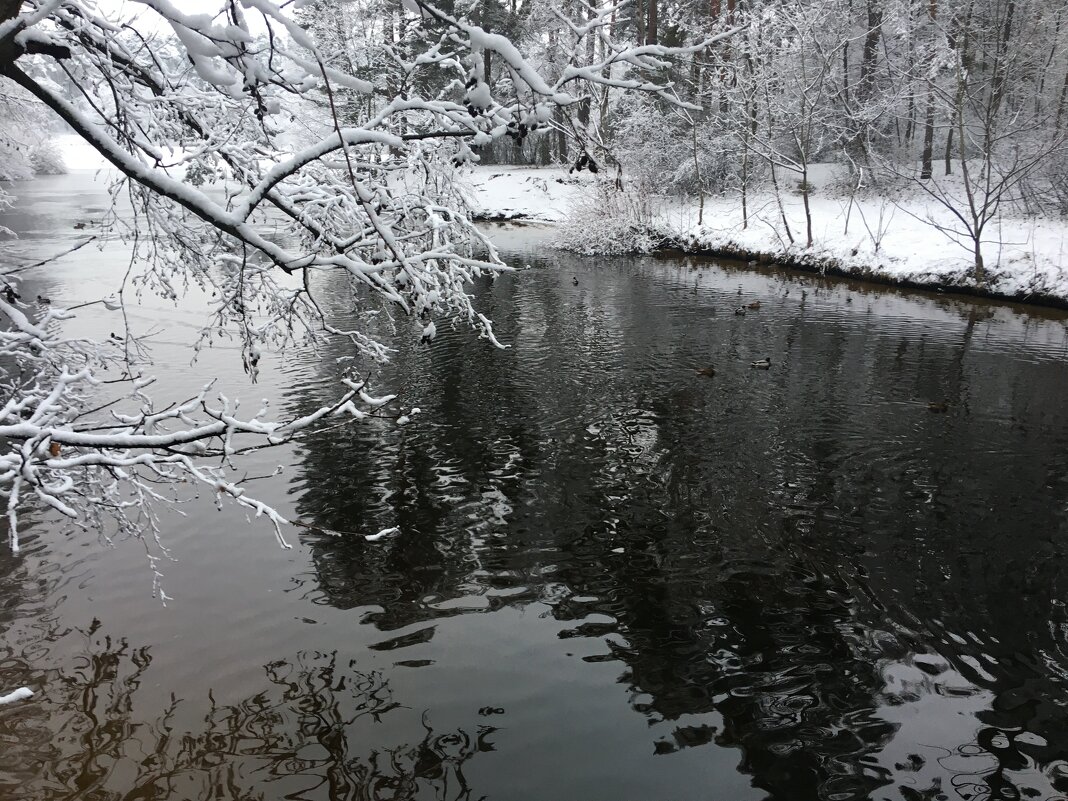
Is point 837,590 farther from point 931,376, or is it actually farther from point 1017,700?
point 931,376

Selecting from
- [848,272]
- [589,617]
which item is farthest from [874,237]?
[589,617]

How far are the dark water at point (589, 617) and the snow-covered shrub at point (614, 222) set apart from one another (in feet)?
61.5

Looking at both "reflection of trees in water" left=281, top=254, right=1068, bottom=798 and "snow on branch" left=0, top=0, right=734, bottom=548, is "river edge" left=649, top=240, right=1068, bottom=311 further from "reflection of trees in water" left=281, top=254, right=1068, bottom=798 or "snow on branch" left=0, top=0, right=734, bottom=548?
"snow on branch" left=0, top=0, right=734, bottom=548

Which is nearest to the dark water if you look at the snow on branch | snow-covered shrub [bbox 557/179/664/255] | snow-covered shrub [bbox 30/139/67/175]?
the snow on branch

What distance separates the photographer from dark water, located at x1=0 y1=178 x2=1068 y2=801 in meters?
4.77

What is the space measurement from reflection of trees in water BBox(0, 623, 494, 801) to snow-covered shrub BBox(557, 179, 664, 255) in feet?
87.2

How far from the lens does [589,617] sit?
253 inches

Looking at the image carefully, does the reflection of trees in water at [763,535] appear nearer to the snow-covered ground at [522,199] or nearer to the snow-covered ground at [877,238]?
the snow-covered ground at [877,238]

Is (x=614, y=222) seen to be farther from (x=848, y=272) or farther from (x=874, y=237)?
(x=874, y=237)

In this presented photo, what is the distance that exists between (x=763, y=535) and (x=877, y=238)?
19.5 meters

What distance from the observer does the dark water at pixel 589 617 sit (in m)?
4.77

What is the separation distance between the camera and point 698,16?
34469 mm

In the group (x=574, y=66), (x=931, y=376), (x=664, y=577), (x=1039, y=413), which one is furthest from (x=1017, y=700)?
(x=931, y=376)

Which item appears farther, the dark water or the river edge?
the river edge
